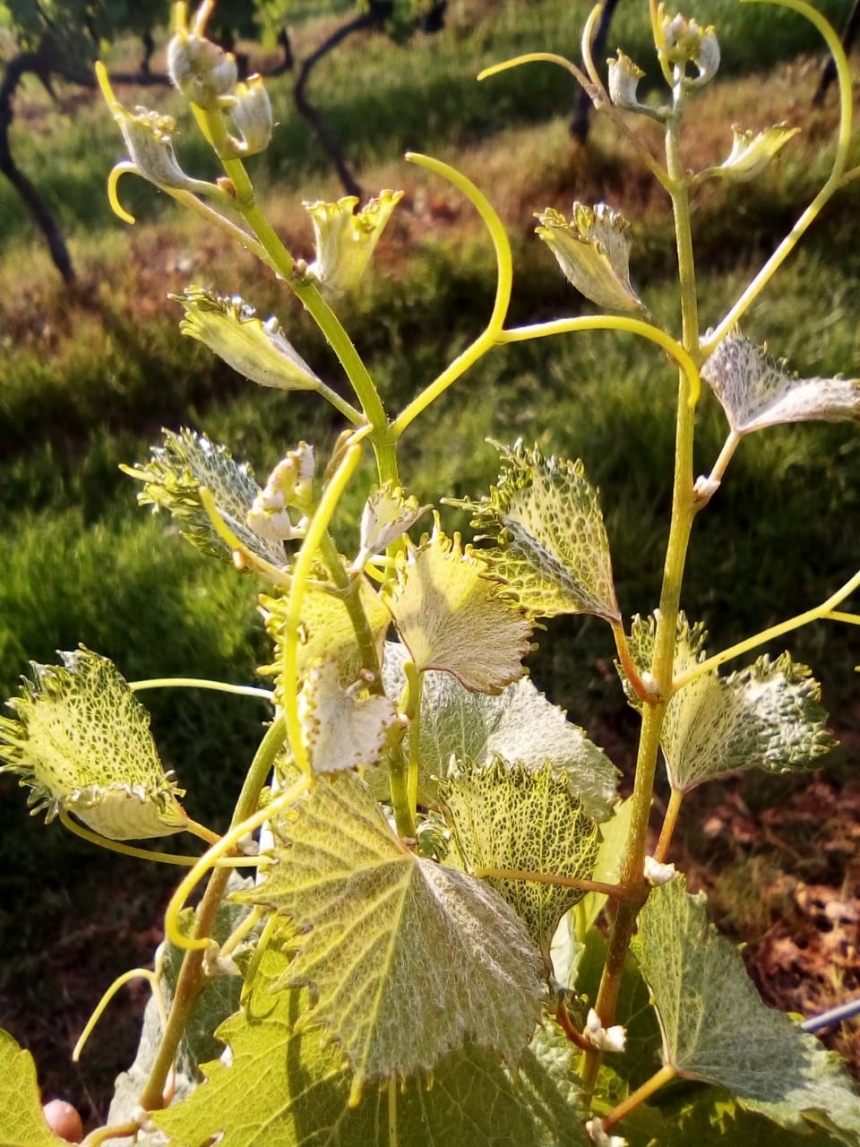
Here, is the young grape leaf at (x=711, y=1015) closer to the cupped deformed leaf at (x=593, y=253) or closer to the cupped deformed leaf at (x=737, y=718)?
the cupped deformed leaf at (x=737, y=718)

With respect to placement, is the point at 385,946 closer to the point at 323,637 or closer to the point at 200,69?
the point at 323,637

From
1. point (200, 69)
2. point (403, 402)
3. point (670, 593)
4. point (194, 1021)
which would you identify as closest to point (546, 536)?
point (670, 593)

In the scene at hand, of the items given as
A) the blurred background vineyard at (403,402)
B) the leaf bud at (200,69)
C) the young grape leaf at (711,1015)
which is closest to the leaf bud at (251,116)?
the leaf bud at (200,69)

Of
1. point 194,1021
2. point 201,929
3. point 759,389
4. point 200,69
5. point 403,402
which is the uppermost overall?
point 200,69

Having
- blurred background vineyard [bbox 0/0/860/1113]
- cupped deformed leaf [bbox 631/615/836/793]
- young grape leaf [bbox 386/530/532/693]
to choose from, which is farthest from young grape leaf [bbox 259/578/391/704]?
blurred background vineyard [bbox 0/0/860/1113]

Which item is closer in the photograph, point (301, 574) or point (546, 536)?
point (301, 574)

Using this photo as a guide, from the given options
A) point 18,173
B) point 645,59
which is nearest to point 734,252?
point 645,59

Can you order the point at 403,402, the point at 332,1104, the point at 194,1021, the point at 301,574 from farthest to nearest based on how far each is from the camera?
1. the point at 403,402
2. the point at 194,1021
3. the point at 332,1104
4. the point at 301,574

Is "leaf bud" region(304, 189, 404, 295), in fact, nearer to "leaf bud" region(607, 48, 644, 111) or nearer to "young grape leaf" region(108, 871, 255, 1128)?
"leaf bud" region(607, 48, 644, 111)
